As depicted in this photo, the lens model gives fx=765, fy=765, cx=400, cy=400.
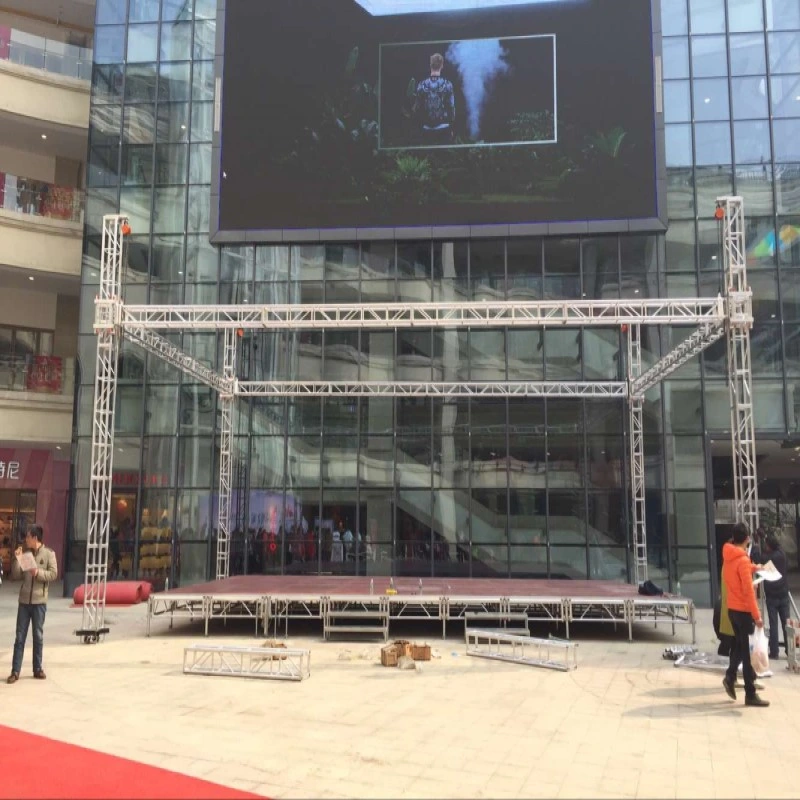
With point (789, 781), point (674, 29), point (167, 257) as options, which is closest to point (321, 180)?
point (167, 257)

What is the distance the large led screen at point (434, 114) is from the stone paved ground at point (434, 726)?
12317 mm

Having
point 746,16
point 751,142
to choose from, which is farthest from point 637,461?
point 746,16

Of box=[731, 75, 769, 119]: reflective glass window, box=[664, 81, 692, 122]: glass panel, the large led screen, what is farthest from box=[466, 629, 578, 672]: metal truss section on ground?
box=[731, 75, 769, 119]: reflective glass window

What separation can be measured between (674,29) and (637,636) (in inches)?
670

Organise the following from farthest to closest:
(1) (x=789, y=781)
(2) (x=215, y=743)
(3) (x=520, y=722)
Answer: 1. (3) (x=520, y=722)
2. (2) (x=215, y=743)
3. (1) (x=789, y=781)

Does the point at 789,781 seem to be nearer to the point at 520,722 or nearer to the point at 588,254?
the point at 520,722

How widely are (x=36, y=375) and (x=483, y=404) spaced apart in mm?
14456

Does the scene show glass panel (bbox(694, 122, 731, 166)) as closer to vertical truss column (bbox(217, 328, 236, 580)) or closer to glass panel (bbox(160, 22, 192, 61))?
vertical truss column (bbox(217, 328, 236, 580))

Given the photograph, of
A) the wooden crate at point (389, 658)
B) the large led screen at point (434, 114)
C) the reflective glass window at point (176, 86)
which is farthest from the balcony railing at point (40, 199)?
the wooden crate at point (389, 658)

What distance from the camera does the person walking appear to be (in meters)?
8.63

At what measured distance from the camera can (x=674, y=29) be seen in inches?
858

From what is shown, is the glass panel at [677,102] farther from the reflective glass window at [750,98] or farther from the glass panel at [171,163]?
the glass panel at [171,163]

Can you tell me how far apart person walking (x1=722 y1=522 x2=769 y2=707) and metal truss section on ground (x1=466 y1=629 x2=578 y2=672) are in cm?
267

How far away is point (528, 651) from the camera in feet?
41.2
